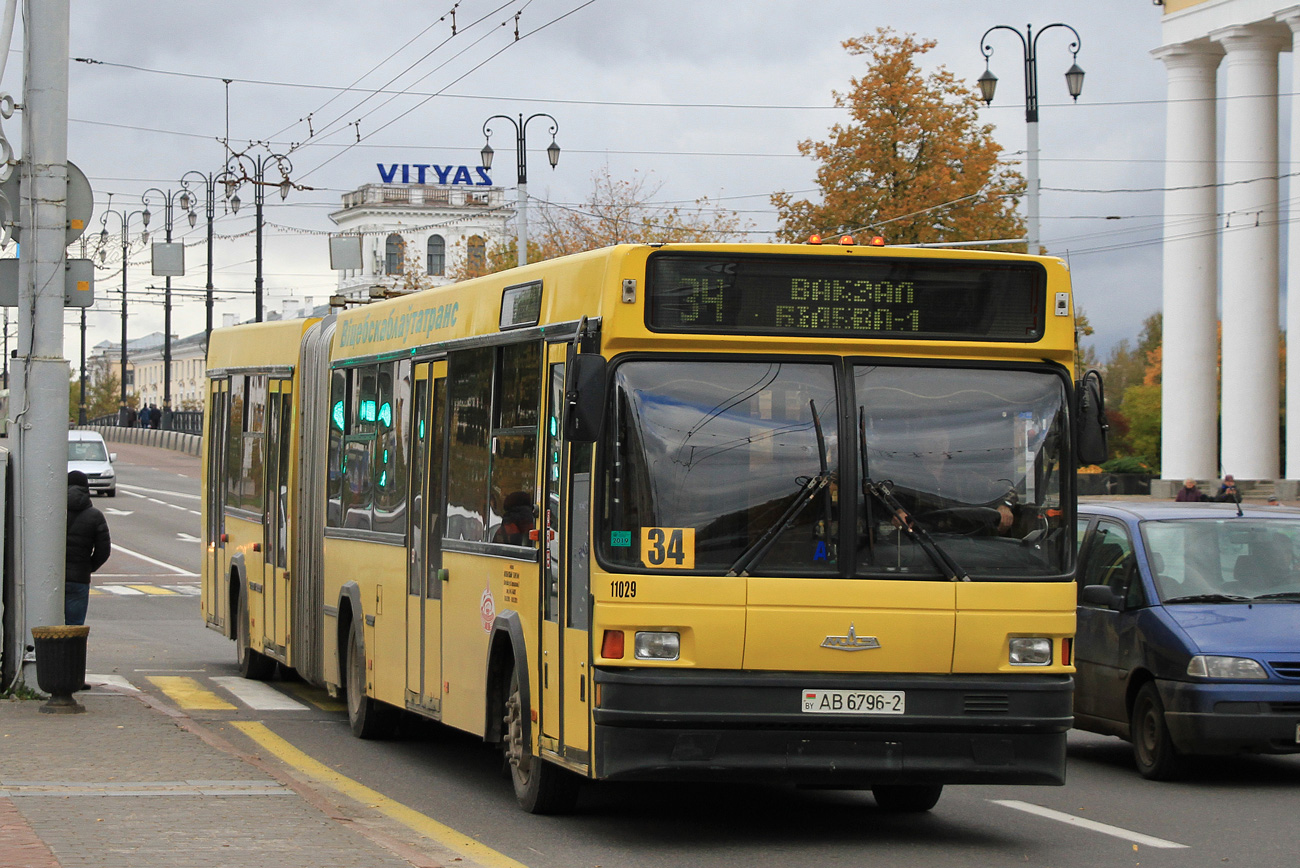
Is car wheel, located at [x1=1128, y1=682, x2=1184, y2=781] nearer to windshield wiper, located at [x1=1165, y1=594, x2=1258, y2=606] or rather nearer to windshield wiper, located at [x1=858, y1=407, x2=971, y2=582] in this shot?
windshield wiper, located at [x1=1165, y1=594, x2=1258, y2=606]

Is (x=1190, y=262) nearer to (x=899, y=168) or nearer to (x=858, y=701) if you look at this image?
(x=899, y=168)

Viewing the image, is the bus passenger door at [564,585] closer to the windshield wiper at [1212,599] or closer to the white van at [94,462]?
the windshield wiper at [1212,599]

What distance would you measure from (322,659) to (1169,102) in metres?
40.8

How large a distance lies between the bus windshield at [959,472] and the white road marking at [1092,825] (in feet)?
5.04

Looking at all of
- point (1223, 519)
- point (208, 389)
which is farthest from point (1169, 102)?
point (1223, 519)

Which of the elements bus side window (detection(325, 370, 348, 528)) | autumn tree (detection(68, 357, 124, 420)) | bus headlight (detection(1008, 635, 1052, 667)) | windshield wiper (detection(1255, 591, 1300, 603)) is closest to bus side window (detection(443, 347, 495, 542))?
bus side window (detection(325, 370, 348, 528))

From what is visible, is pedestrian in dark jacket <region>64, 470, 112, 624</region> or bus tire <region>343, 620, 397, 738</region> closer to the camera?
bus tire <region>343, 620, 397, 738</region>

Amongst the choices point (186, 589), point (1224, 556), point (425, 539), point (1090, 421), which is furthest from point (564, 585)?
point (186, 589)

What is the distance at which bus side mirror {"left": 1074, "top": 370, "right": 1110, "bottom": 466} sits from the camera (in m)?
8.42

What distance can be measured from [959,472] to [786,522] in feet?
2.78

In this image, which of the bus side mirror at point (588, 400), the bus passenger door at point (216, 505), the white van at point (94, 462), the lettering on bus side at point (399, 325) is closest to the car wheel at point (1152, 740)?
the bus side mirror at point (588, 400)

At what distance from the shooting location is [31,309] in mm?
13719

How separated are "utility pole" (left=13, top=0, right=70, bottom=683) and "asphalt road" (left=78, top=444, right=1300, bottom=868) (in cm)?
171

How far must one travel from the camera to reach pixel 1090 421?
8.52 metres
